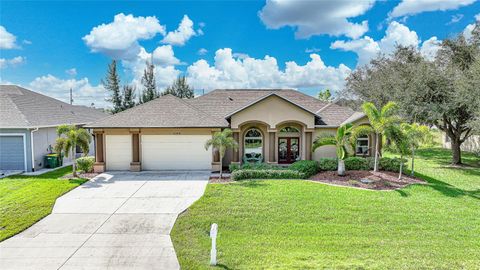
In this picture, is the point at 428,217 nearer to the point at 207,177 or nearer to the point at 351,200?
the point at 351,200

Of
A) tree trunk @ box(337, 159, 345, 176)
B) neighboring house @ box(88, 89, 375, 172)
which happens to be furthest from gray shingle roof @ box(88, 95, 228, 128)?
tree trunk @ box(337, 159, 345, 176)

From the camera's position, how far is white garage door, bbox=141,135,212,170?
59.9 feet

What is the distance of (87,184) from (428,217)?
15152 millimetres

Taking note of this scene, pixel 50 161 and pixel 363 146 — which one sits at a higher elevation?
pixel 363 146

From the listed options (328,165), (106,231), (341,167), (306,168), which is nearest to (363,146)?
(328,165)

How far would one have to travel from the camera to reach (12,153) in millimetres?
17672

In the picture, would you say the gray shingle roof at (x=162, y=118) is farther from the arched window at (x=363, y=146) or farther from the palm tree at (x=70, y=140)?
the arched window at (x=363, y=146)

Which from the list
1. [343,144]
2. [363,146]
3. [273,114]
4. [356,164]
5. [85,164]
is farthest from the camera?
[363,146]

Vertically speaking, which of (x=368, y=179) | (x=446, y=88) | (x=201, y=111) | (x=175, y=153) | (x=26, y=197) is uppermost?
(x=446, y=88)

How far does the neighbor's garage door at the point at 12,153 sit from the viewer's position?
17.6 m

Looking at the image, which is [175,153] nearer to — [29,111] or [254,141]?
[254,141]

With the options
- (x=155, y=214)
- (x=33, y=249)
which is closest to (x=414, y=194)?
(x=155, y=214)

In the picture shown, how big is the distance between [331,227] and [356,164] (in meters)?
9.37

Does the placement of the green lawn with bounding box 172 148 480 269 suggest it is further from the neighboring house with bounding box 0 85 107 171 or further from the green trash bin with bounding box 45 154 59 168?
the neighboring house with bounding box 0 85 107 171
